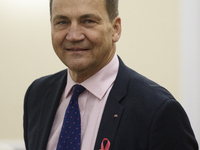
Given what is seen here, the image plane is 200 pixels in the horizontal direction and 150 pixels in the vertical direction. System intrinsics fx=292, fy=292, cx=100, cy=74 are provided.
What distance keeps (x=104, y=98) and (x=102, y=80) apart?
0.26ft

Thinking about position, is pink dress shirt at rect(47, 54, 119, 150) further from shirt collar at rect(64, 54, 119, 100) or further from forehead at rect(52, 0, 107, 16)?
forehead at rect(52, 0, 107, 16)

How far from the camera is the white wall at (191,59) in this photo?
82.3 inches

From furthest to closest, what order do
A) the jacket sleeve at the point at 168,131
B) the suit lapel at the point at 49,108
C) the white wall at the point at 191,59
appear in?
the white wall at the point at 191,59 → the suit lapel at the point at 49,108 → the jacket sleeve at the point at 168,131

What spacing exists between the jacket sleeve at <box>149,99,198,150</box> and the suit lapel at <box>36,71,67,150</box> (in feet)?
1.53

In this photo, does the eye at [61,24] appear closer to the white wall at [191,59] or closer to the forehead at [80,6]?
the forehead at [80,6]

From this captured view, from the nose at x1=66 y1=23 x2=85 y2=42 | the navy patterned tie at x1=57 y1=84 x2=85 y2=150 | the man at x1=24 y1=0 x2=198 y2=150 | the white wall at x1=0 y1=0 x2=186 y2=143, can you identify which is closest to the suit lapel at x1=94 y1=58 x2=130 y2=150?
the man at x1=24 y1=0 x2=198 y2=150

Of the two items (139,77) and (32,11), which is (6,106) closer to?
(32,11)

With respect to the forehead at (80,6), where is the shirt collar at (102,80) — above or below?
below

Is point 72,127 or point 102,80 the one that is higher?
point 102,80

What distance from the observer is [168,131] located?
1.04 metres

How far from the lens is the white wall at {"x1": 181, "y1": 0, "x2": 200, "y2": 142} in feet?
6.86

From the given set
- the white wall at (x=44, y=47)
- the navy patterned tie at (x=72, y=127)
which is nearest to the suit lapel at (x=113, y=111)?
the navy patterned tie at (x=72, y=127)

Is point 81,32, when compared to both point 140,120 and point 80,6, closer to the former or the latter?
point 80,6

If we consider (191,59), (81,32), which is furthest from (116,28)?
(191,59)
